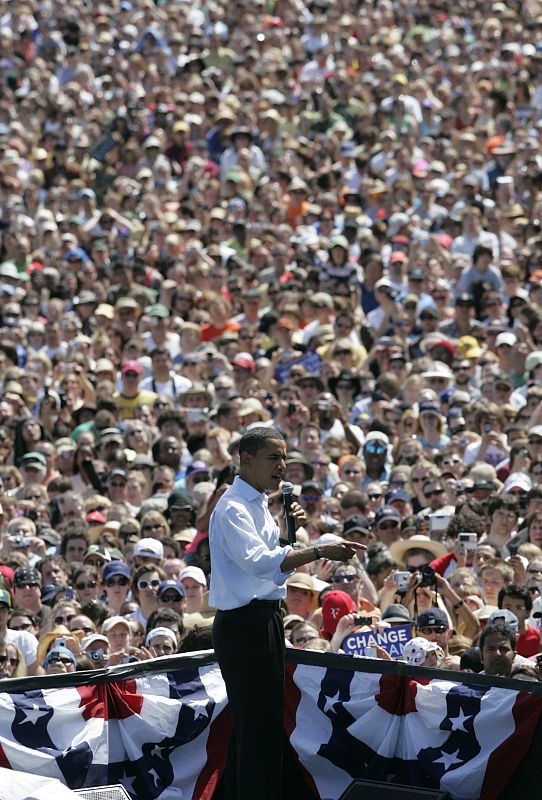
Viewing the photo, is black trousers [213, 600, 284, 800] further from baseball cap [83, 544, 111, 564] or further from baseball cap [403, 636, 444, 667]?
baseball cap [83, 544, 111, 564]

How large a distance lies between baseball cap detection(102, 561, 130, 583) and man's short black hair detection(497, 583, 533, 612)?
289cm

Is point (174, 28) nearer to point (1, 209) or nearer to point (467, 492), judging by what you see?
point (1, 209)

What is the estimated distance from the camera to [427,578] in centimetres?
1045

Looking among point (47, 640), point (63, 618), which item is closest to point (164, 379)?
point (63, 618)

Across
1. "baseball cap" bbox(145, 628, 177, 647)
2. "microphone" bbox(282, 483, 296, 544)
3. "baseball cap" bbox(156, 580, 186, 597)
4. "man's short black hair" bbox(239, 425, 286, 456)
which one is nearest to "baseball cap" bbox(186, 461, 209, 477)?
"baseball cap" bbox(156, 580, 186, 597)

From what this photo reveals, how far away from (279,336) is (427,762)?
380 inches

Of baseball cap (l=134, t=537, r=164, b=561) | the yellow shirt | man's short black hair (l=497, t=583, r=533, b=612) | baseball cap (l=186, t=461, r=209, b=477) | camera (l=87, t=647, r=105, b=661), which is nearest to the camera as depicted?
camera (l=87, t=647, r=105, b=661)

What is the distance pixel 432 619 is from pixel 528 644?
0.70 m

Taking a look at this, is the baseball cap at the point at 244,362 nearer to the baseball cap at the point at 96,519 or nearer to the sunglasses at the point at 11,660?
the baseball cap at the point at 96,519

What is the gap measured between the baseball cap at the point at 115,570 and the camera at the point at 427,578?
243cm

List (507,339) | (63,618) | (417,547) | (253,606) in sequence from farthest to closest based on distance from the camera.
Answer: (507,339) < (417,547) < (63,618) < (253,606)

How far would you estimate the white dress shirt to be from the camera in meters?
6.86

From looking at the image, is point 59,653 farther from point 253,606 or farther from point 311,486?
point 311,486

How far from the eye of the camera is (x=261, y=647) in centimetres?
700
